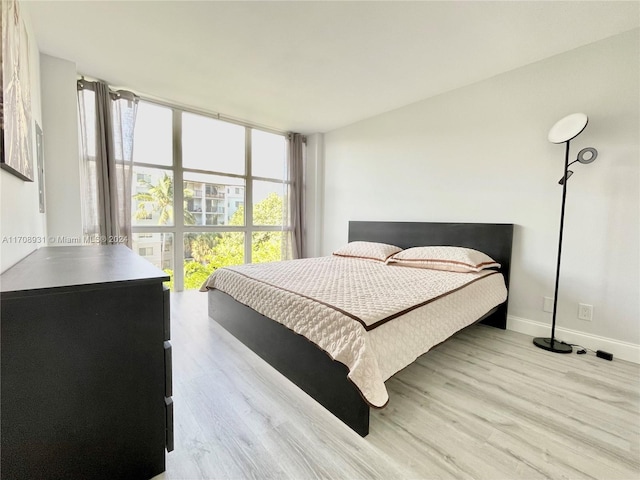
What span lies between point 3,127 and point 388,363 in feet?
6.11

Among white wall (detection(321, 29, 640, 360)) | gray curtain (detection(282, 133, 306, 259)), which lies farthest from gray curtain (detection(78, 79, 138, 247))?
white wall (detection(321, 29, 640, 360))

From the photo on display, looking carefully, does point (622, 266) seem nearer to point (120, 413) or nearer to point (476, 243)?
point (476, 243)

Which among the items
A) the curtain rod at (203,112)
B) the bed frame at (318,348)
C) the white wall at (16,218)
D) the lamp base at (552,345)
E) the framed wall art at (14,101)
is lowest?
the lamp base at (552,345)

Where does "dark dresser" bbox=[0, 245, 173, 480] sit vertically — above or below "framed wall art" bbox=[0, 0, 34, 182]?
below

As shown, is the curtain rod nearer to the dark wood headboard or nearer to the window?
the window

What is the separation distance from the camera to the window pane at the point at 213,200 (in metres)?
3.77

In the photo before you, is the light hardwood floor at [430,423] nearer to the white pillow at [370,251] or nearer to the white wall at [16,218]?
the white wall at [16,218]

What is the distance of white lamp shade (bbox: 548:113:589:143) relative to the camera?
2.05m

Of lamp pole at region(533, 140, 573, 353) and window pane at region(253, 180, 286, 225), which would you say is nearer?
lamp pole at region(533, 140, 573, 353)

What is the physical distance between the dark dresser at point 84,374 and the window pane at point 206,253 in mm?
2785

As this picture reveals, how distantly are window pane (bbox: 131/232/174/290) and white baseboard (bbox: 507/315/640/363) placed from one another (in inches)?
145

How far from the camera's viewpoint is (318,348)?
4.83 feet

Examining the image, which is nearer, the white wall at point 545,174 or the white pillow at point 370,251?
the white wall at point 545,174

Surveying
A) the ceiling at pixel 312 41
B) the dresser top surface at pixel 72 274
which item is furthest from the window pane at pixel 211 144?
the dresser top surface at pixel 72 274
